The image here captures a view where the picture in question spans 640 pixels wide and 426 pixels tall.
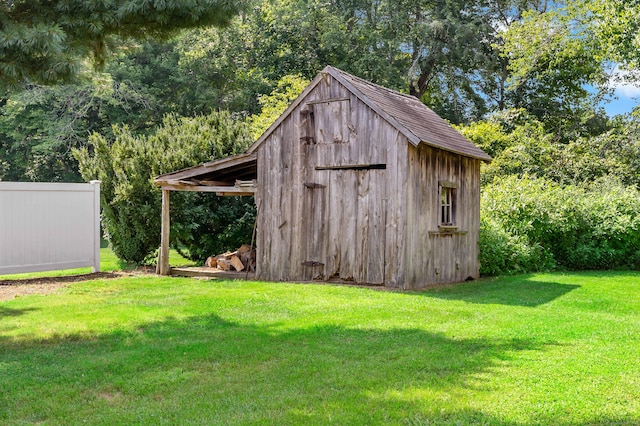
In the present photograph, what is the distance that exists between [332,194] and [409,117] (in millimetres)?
2195

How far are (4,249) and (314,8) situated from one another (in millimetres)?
20123

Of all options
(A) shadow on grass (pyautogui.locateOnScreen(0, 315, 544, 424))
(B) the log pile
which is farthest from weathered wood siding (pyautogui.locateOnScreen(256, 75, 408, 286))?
(A) shadow on grass (pyautogui.locateOnScreen(0, 315, 544, 424))

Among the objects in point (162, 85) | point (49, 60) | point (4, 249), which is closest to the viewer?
point (49, 60)

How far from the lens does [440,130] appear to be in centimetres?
1410

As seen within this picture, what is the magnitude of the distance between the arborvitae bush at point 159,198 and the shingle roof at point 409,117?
194 inches

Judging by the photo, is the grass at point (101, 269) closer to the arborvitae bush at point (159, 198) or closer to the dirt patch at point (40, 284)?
the arborvitae bush at point (159, 198)

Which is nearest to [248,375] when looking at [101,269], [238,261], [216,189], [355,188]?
[355,188]

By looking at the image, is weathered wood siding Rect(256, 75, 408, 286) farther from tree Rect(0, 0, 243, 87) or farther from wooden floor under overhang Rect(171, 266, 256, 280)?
tree Rect(0, 0, 243, 87)

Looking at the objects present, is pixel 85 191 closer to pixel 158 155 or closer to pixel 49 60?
pixel 158 155

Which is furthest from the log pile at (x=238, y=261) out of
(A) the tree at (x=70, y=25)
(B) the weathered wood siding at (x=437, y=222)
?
(A) the tree at (x=70, y=25)

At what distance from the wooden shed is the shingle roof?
0.03 meters

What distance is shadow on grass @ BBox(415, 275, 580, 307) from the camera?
11078mm

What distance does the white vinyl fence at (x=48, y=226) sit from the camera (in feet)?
42.3

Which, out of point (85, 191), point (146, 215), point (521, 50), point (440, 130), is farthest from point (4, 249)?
point (521, 50)
